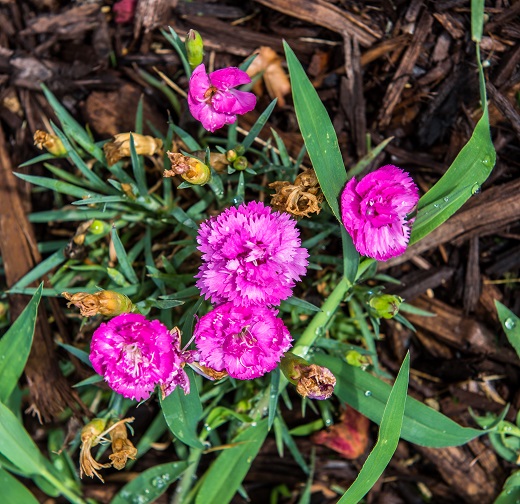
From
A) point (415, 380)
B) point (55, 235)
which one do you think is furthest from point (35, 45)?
point (415, 380)

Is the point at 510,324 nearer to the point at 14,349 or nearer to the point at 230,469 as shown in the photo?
the point at 230,469

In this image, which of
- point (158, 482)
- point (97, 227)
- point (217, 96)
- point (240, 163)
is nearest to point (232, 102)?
point (217, 96)

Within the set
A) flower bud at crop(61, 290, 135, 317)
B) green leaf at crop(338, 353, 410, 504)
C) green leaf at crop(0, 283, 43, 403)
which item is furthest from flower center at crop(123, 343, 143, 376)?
green leaf at crop(338, 353, 410, 504)

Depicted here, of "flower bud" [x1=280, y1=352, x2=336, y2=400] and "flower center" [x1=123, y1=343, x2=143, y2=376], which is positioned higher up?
"flower center" [x1=123, y1=343, x2=143, y2=376]

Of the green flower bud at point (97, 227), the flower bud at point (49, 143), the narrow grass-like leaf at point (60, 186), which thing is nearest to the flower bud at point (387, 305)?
the green flower bud at point (97, 227)

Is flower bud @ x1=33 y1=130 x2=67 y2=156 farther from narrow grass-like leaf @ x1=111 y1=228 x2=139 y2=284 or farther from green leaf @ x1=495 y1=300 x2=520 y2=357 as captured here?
green leaf @ x1=495 y1=300 x2=520 y2=357

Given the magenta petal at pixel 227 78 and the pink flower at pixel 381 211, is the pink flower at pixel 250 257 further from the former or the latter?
the magenta petal at pixel 227 78

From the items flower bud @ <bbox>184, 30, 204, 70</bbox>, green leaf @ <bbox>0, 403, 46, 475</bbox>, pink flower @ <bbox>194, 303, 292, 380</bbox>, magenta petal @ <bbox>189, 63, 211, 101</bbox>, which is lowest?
green leaf @ <bbox>0, 403, 46, 475</bbox>
